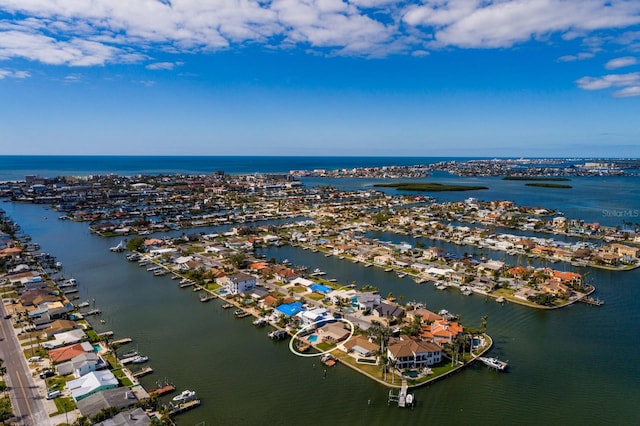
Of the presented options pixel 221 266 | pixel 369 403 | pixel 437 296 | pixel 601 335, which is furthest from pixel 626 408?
pixel 221 266

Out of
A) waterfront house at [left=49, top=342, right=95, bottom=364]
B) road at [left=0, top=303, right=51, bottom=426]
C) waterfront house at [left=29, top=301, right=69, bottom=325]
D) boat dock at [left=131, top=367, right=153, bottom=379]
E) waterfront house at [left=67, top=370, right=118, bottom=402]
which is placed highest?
waterfront house at [left=29, top=301, right=69, bottom=325]

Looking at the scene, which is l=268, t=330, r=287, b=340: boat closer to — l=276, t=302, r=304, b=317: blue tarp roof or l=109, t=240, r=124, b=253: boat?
l=276, t=302, r=304, b=317: blue tarp roof

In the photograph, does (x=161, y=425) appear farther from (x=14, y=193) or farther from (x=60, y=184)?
(x=60, y=184)

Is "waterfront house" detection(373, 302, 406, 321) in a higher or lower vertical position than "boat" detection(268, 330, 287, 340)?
higher

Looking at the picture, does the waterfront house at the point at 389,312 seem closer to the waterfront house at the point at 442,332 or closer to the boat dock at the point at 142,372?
the waterfront house at the point at 442,332

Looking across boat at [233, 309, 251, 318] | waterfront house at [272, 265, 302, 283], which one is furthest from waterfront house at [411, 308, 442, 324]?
waterfront house at [272, 265, 302, 283]

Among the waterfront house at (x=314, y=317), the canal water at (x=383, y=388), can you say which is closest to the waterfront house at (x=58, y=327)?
the canal water at (x=383, y=388)
